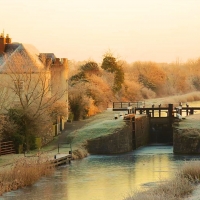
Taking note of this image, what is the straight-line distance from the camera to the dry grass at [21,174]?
36875 millimetres

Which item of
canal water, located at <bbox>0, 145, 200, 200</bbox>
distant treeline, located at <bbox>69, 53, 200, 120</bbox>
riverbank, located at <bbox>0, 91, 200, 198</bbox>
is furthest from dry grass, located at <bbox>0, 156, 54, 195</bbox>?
distant treeline, located at <bbox>69, 53, 200, 120</bbox>

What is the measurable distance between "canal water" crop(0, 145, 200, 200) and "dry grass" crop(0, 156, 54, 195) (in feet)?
1.30

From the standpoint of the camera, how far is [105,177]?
139ft

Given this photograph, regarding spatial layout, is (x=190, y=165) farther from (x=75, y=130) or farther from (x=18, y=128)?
(x=75, y=130)

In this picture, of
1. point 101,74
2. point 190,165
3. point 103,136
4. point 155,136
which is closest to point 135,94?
point 101,74

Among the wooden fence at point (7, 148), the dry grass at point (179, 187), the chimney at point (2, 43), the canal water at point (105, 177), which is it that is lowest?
the canal water at point (105, 177)

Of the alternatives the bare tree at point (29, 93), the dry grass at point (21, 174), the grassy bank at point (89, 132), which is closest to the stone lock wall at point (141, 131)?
the grassy bank at point (89, 132)

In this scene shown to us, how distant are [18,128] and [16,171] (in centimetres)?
1292

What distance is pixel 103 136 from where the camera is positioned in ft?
186

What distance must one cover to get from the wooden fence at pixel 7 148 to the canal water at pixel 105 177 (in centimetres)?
453

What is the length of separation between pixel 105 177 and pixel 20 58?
61.4ft

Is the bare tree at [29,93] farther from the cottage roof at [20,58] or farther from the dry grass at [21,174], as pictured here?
the dry grass at [21,174]

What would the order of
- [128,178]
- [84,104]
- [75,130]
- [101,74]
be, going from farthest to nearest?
1. [101,74]
2. [84,104]
3. [75,130]
4. [128,178]

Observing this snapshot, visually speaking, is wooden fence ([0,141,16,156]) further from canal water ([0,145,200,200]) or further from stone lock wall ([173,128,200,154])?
stone lock wall ([173,128,200,154])
